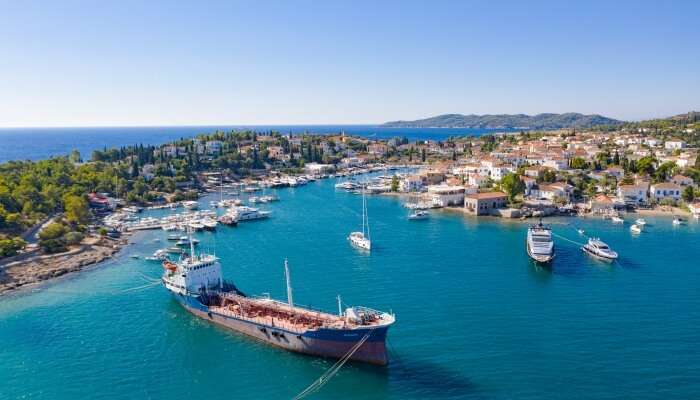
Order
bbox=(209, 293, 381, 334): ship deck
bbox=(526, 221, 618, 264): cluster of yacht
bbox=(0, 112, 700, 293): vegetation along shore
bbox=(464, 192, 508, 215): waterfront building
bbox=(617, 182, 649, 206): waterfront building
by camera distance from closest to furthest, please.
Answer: bbox=(209, 293, 381, 334): ship deck < bbox=(526, 221, 618, 264): cluster of yacht < bbox=(0, 112, 700, 293): vegetation along shore < bbox=(464, 192, 508, 215): waterfront building < bbox=(617, 182, 649, 206): waterfront building

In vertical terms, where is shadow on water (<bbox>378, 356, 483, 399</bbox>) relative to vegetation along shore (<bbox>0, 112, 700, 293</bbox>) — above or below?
below

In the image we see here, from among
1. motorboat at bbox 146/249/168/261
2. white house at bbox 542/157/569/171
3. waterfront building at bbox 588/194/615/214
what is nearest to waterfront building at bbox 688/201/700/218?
waterfront building at bbox 588/194/615/214

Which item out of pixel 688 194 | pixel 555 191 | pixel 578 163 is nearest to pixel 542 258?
pixel 555 191

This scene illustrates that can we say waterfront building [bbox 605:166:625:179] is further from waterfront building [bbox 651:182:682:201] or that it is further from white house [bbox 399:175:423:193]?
white house [bbox 399:175:423:193]

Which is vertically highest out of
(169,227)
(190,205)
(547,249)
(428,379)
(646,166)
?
(646,166)

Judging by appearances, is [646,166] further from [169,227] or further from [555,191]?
[169,227]

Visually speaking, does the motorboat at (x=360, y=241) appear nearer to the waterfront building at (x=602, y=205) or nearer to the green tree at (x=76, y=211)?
the green tree at (x=76, y=211)

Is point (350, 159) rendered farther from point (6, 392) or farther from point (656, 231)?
point (6, 392)
